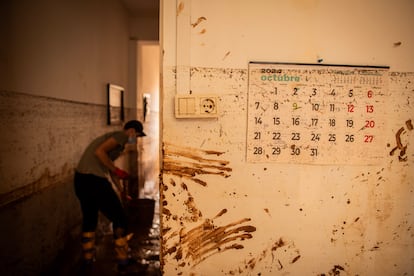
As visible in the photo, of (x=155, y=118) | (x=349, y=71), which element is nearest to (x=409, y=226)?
(x=349, y=71)

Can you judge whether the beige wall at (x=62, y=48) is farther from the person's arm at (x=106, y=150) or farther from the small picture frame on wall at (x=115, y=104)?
the person's arm at (x=106, y=150)

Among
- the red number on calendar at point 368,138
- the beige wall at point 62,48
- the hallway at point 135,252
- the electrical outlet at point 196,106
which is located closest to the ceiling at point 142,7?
the beige wall at point 62,48

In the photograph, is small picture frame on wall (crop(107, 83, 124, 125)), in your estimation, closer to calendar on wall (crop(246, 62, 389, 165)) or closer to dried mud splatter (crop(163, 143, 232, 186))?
dried mud splatter (crop(163, 143, 232, 186))

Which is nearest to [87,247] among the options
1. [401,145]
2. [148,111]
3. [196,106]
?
[196,106]

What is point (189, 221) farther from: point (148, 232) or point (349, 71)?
point (148, 232)

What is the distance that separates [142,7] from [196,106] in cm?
384

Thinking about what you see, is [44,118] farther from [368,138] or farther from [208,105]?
[368,138]

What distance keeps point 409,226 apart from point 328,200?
408 mm

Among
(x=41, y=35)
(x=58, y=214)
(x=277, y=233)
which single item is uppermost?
(x=41, y=35)

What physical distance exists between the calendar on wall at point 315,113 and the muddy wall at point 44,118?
5.11ft

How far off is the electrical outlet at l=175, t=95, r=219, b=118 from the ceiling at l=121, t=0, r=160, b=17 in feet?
11.4

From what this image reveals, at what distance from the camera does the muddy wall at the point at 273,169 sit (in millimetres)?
1206

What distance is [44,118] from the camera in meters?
2.18

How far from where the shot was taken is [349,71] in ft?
4.07
